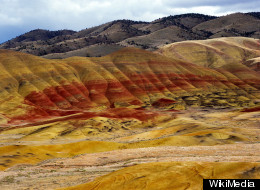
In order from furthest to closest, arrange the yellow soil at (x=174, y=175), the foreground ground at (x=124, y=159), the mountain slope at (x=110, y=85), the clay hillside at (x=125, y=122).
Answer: the mountain slope at (x=110, y=85) → the clay hillside at (x=125, y=122) → the foreground ground at (x=124, y=159) → the yellow soil at (x=174, y=175)

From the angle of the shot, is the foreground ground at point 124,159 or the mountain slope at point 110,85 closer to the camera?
the foreground ground at point 124,159

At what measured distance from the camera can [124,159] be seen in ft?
105

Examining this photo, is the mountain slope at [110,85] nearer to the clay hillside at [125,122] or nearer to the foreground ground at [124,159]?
the clay hillside at [125,122]

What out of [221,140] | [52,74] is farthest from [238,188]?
[52,74]

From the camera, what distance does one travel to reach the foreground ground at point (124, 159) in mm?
18595

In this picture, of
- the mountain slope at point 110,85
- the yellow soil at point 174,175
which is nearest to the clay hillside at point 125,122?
the yellow soil at point 174,175

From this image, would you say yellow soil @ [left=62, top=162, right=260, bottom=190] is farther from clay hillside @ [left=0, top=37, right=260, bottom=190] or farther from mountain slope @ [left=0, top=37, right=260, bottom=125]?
mountain slope @ [left=0, top=37, right=260, bottom=125]

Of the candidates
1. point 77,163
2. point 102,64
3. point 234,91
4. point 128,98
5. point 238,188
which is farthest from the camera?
point 102,64

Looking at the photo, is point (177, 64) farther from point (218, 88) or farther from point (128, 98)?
point (128, 98)

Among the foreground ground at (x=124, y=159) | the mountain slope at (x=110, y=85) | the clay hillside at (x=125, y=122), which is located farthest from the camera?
the mountain slope at (x=110, y=85)

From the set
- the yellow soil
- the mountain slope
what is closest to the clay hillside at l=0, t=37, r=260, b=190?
the yellow soil

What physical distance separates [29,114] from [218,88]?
8659cm

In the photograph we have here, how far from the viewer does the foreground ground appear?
1860 centimetres

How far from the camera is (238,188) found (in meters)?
15.4
